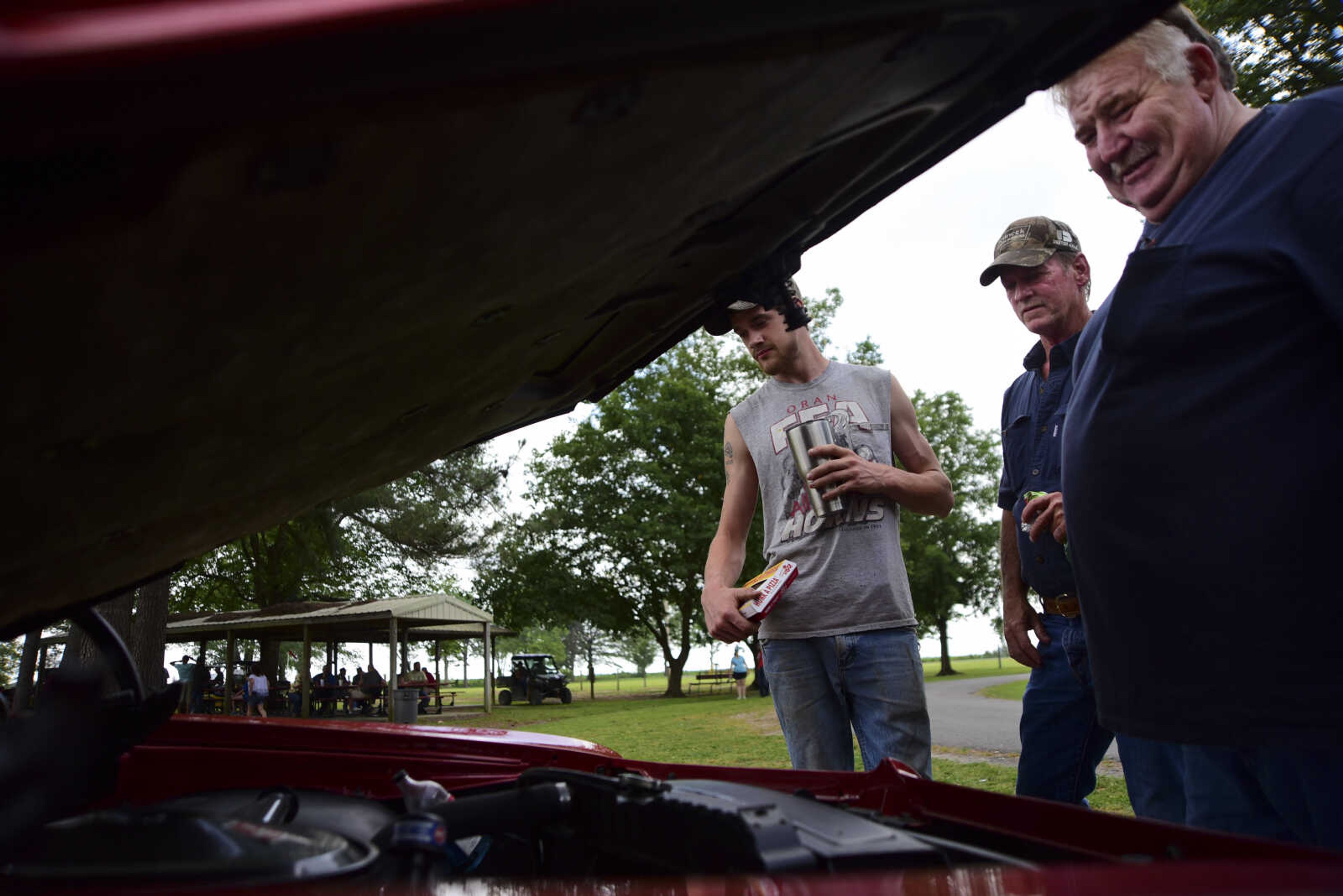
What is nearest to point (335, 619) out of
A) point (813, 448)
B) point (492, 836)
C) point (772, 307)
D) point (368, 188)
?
point (813, 448)

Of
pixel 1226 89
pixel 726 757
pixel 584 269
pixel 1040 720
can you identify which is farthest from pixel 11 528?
pixel 726 757

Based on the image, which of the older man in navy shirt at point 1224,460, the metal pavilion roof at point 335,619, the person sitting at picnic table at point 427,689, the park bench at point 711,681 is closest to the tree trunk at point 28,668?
the older man in navy shirt at point 1224,460

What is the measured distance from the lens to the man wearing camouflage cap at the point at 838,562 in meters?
2.61

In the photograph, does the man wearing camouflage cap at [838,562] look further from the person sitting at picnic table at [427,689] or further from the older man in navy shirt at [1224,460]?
the person sitting at picnic table at [427,689]

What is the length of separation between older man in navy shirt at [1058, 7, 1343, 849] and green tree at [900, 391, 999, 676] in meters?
30.0

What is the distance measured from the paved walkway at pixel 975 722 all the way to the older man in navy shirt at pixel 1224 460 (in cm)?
243

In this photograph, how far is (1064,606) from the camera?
9.20 feet

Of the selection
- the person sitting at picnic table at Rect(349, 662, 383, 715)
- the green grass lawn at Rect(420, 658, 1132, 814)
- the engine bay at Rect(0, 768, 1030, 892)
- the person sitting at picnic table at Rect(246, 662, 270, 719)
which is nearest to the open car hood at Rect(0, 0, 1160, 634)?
the engine bay at Rect(0, 768, 1030, 892)

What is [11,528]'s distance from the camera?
3.99 ft

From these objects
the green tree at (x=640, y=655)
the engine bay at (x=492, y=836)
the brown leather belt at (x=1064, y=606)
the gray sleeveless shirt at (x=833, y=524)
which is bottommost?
the green tree at (x=640, y=655)

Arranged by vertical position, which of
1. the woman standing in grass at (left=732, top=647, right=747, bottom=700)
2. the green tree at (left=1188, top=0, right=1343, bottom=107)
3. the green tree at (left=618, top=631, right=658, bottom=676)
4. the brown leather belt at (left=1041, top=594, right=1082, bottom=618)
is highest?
the green tree at (left=1188, top=0, right=1343, bottom=107)

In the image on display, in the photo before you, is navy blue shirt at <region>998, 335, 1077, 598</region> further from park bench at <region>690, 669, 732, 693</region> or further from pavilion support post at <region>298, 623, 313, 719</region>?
park bench at <region>690, 669, 732, 693</region>

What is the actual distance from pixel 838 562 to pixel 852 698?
0.43 meters

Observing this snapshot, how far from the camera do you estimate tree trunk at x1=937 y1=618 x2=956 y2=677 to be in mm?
34531
